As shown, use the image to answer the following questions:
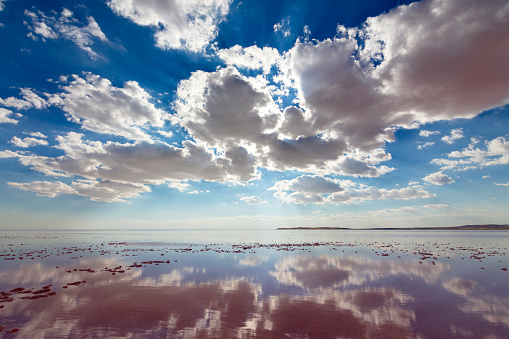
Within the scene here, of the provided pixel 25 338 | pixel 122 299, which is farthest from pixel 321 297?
pixel 25 338

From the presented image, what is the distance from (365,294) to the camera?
69.9 ft

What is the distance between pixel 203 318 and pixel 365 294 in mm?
13856

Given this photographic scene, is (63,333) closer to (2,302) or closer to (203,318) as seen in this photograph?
(203,318)

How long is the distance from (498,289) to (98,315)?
110 feet

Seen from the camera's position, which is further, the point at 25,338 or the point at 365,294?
the point at 365,294

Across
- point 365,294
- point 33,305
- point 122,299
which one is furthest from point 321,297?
point 33,305

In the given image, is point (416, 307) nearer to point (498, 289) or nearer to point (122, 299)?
point (498, 289)

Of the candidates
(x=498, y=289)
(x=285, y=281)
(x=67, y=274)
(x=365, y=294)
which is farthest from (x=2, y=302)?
(x=498, y=289)

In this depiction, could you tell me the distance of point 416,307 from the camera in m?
17.9

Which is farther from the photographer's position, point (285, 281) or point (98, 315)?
point (285, 281)

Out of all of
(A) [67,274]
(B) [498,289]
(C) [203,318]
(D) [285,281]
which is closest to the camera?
(C) [203,318]

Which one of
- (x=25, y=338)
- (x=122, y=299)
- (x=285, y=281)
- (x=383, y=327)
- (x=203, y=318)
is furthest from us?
(x=285, y=281)

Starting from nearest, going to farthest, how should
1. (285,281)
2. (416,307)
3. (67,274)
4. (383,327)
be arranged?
(383,327) → (416,307) → (285,281) → (67,274)

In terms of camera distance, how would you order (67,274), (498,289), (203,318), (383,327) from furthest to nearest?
(67,274) < (498,289) < (203,318) < (383,327)
